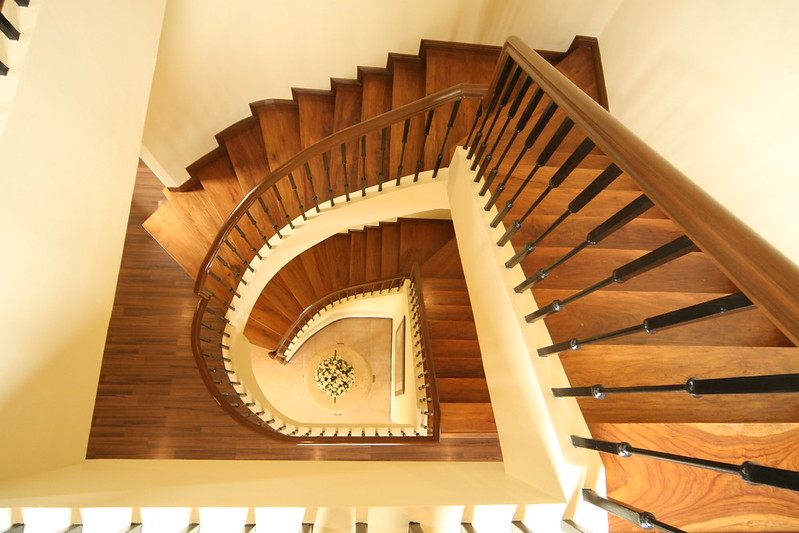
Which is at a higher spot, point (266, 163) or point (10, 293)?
point (266, 163)

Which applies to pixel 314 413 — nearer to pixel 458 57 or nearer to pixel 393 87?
pixel 393 87

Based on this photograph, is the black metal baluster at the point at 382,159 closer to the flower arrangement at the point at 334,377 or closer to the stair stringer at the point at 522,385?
the stair stringer at the point at 522,385

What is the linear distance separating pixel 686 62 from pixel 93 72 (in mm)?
3315

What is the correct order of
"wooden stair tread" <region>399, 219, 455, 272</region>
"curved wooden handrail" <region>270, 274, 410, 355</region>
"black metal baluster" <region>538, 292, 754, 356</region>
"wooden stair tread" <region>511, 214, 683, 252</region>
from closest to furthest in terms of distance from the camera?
"black metal baluster" <region>538, 292, 754, 356</region>
"wooden stair tread" <region>511, 214, 683, 252</region>
"wooden stair tread" <region>399, 219, 455, 272</region>
"curved wooden handrail" <region>270, 274, 410, 355</region>

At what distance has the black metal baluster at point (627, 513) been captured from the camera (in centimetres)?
89

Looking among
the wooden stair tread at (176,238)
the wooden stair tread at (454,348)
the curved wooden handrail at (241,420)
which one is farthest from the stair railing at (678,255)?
the wooden stair tread at (176,238)

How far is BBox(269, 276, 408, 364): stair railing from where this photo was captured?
489 centimetres

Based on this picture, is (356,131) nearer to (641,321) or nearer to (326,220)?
(326,220)

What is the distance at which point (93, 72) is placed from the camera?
5.67ft

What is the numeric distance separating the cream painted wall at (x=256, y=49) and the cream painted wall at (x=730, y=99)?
1.59 metres

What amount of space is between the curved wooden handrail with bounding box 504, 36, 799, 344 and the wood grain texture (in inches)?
33.3

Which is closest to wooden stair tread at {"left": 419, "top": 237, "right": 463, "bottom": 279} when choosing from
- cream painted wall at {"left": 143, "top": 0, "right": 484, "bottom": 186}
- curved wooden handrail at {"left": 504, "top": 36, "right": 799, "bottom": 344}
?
cream painted wall at {"left": 143, "top": 0, "right": 484, "bottom": 186}

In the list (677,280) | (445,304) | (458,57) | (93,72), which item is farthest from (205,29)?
(677,280)

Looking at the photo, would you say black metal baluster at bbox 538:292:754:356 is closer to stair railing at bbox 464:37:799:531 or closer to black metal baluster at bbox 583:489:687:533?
stair railing at bbox 464:37:799:531
